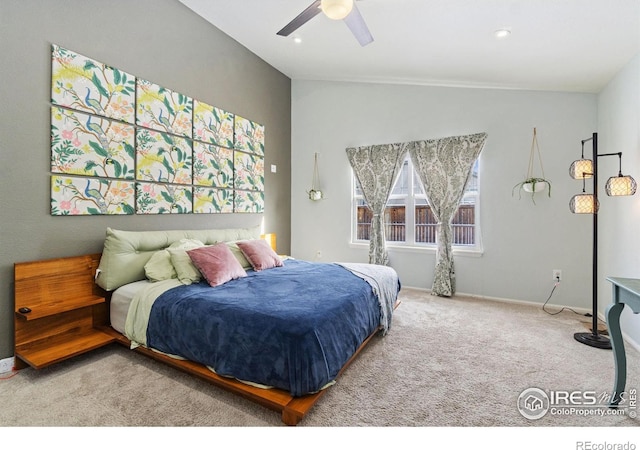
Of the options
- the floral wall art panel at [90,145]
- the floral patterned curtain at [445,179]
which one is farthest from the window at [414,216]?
the floral wall art panel at [90,145]

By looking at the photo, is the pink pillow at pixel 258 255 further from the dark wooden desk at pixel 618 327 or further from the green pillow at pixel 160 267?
the dark wooden desk at pixel 618 327

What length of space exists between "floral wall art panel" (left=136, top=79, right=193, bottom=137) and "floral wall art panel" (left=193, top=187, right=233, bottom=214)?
66 cm

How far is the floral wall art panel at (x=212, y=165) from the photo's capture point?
3.39 m

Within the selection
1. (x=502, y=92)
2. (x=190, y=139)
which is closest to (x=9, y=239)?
(x=190, y=139)

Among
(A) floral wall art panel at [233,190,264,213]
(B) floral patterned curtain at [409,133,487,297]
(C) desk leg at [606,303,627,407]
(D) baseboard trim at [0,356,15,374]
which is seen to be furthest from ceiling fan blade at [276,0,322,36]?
(D) baseboard trim at [0,356,15,374]

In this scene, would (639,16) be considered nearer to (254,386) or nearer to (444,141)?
(444,141)

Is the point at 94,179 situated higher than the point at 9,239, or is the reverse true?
the point at 94,179

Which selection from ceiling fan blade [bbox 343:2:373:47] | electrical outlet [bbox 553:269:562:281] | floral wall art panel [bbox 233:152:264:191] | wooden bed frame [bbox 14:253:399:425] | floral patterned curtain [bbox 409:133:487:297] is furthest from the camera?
floral wall art panel [bbox 233:152:264:191]

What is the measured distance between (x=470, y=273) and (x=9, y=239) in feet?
15.2

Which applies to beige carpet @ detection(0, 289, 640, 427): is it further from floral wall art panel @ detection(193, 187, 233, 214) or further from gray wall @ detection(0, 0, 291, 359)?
floral wall art panel @ detection(193, 187, 233, 214)

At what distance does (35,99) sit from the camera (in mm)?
2195

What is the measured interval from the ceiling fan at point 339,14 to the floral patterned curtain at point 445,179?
2.01 meters

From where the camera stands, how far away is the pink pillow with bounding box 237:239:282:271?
3.09 metres

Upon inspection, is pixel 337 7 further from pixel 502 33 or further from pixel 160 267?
pixel 160 267
